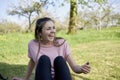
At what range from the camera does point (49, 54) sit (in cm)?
342

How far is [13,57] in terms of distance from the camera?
25.4 ft

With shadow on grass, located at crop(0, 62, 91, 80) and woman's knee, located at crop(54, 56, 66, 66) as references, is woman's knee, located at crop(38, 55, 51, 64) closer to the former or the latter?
woman's knee, located at crop(54, 56, 66, 66)

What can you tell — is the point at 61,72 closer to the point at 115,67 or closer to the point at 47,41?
the point at 47,41

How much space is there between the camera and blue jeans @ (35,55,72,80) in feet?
10.5

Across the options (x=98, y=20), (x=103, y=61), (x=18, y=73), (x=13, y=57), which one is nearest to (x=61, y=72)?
(x=18, y=73)

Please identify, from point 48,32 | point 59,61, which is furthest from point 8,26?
point 59,61

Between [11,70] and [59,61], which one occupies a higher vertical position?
[59,61]

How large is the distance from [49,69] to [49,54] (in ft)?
0.74

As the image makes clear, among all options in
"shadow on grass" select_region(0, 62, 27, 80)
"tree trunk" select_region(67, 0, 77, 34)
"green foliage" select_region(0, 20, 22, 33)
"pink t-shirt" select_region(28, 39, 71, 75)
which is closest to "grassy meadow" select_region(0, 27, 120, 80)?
"shadow on grass" select_region(0, 62, 27, 80)

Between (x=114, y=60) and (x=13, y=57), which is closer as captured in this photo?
(x=114, y=60)

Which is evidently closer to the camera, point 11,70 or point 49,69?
point 49,69

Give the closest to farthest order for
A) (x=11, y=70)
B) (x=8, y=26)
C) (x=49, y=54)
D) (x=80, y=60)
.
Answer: (x=49, y=54) < (x=11, y=70) < (x=80, y=60) < (x=8, y=26)

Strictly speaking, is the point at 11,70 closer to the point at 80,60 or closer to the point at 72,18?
the point at 80,60

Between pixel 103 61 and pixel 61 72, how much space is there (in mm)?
3930
